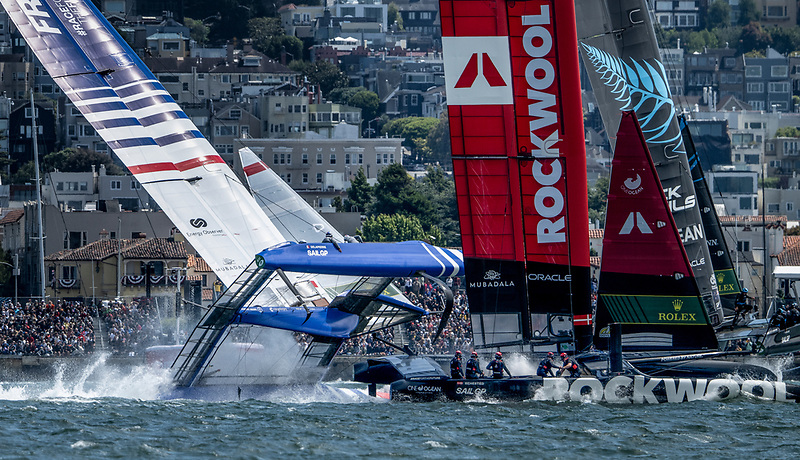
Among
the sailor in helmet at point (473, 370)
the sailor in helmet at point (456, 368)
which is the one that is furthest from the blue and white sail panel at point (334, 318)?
the sailor in helmet at point (473, 370)

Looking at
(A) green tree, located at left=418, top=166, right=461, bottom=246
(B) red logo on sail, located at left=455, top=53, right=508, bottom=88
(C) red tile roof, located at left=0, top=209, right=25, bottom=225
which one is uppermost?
(B) red logo on sail, located at left=455, top=53, right=508, bottom=88

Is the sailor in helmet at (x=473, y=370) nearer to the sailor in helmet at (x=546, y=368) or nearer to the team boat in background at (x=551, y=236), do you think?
the team boat in background at (x=551, y=236)

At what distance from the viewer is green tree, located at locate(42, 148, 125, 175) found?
360 feet

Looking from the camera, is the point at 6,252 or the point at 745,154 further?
the point at 745,154

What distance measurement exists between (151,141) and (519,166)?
8381 mm

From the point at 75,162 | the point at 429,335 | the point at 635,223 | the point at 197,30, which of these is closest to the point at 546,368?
the point at 635,223

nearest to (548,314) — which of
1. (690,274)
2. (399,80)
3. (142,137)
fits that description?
(690,274)

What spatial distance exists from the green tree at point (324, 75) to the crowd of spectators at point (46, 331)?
114 metres

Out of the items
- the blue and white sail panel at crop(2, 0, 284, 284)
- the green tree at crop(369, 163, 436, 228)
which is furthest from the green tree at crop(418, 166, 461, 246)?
the blue and white sail panel at crop(2, 0, 284, 284)

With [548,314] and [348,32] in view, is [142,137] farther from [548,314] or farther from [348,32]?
[348,32]

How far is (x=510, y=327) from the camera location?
2836 cm

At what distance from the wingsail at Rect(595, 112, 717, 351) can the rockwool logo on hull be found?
1176 millimetres

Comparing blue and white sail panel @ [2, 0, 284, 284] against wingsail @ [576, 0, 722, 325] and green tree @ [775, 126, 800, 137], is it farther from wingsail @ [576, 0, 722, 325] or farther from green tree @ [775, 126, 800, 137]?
green tree @ [775, 126, 800, 137]

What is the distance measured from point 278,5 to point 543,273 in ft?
535
